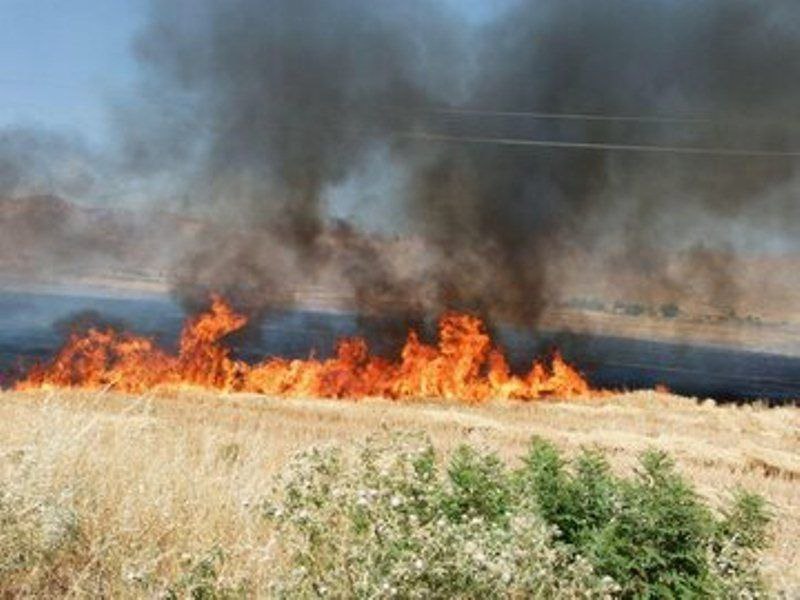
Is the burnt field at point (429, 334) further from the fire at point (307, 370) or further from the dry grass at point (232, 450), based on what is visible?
the dry grass at point (232, 450)

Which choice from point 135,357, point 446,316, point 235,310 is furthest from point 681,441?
point 235,310

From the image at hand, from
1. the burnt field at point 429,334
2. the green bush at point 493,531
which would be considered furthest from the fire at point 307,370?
the green bush at point 493,531

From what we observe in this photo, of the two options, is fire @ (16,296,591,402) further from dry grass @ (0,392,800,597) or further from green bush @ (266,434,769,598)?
green bush @ (266,434,769,598)

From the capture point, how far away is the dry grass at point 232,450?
5238mm

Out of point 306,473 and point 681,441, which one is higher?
point 306,473

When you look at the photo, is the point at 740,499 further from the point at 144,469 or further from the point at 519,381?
the point at 519,381

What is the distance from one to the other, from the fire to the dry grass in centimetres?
387

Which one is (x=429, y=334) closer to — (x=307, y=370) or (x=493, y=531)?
(x=307, y=370)

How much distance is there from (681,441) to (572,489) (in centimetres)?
1338

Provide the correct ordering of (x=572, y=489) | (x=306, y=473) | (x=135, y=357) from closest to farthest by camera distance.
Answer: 1. (x=306, y=473)
2. (x=572, y=489)
3. (x=135, y=357)

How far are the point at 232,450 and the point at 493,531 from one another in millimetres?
6430

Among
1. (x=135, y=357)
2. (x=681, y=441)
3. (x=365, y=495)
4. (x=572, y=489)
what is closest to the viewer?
(x=365, y=495)

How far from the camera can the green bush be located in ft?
Result: 12.3

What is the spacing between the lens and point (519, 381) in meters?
31.6
